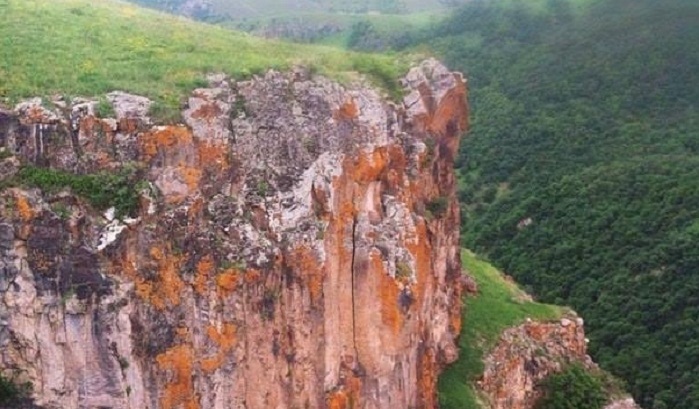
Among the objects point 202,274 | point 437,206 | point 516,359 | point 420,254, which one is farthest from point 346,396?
point 516,359

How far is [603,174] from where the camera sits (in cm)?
5053

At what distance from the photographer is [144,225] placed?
1848cm

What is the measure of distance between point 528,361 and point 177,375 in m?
13.3

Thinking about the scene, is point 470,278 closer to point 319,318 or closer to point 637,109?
point 319,318

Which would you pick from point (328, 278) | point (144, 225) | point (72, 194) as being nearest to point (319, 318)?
point (328, 278)

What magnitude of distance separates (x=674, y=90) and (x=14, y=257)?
55855 millimetres

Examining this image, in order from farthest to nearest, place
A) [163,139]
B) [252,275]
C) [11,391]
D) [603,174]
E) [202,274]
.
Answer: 1. [603,174]
2. [252,275]
3. [202,274]
4. [163,139]
5. [11,391]

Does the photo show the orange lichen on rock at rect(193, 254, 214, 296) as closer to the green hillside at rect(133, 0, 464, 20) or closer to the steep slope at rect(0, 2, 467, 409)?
the steep slope at rect(0, 2, 467, 409)

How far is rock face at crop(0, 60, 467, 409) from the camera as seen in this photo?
18.2 meters

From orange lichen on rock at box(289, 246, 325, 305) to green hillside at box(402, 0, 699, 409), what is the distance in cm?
1974

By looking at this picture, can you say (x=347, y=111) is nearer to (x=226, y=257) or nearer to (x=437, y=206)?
(x=226, y=257)

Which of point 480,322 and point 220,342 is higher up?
point 220,342

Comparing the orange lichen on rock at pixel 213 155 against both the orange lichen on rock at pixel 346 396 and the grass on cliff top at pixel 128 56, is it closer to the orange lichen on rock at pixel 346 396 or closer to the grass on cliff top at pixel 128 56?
the grass on cliff top at pixel 128 56

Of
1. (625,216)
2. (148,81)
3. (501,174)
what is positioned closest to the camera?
(148,81)
